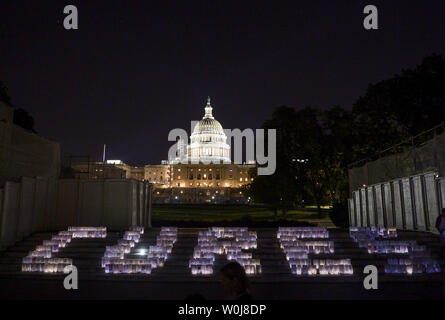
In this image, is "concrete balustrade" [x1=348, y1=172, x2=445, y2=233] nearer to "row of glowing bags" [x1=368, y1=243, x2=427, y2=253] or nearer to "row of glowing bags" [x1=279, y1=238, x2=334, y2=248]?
"row of glowing bags" [x1=368, y1=243, x2=427, y2=253]

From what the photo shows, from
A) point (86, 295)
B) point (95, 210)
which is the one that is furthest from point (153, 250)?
point (95, 210)

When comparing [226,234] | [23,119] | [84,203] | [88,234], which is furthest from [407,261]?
[23,119]

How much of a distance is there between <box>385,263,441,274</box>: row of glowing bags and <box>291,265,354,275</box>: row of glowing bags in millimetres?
1451

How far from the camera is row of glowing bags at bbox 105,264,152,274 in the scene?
13.3 metres

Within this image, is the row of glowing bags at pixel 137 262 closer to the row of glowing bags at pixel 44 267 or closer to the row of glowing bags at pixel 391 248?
the row of glowing bags at pixel 44 267

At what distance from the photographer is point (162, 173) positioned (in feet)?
560

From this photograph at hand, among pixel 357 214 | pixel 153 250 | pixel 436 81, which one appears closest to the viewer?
pixel 153 250

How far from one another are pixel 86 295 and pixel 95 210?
1018 cm

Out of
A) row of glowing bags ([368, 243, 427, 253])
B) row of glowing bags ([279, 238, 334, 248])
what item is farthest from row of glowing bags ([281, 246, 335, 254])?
row of glowing bags ([368, 243, 427, 253])

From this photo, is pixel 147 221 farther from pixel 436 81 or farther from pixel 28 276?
pixel 436 81

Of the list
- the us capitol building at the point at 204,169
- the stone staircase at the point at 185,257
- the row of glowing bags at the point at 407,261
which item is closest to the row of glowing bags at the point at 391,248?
the stone staircase at the point at 185,257

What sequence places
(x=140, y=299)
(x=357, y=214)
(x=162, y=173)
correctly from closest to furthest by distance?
(x=140, y=299) < (x=357, y=214) < (x=162, y=173)

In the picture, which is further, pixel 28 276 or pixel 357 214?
pixel 357 214

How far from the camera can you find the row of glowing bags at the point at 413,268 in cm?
1300
